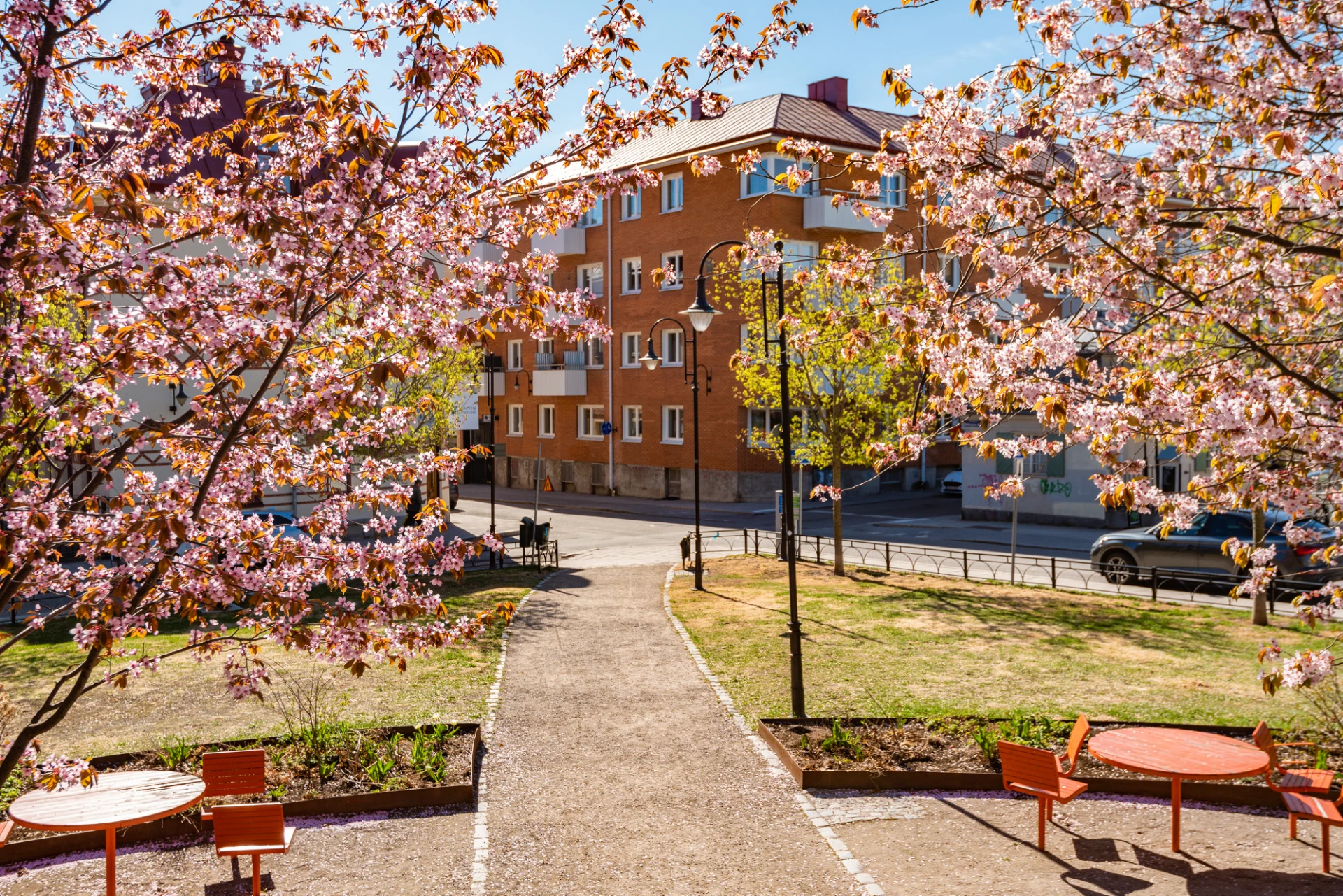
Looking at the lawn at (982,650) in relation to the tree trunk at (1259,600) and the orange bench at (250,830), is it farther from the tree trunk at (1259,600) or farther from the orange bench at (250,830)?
the orange bench at (250,830)

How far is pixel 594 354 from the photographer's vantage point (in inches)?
1853

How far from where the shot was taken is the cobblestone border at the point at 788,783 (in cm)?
758

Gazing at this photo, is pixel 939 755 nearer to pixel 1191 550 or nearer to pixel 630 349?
pixel 1191 550

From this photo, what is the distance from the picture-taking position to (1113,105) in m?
7.79

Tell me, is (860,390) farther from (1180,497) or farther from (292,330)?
(292,330)

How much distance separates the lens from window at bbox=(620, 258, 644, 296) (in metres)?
44.3

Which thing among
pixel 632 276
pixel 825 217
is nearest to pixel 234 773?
pixel 825 217

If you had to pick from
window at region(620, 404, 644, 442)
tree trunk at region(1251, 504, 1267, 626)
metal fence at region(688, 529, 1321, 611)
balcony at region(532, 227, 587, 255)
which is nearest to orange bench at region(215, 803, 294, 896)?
metal fence at region(688, 529, 1321, 611)

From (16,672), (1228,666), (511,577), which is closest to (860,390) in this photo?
(511,577)

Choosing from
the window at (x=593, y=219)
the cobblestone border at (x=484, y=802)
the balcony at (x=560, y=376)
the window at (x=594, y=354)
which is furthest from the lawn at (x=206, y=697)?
the window at (x=593, y=219)

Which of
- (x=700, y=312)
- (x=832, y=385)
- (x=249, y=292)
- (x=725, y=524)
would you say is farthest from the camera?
(x=725, y=524)

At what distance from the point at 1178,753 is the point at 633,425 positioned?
3754cm

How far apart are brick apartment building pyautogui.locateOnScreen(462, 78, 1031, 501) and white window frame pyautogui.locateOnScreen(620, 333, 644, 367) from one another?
0.23 ft

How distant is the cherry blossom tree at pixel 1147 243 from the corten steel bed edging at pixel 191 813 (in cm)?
505
